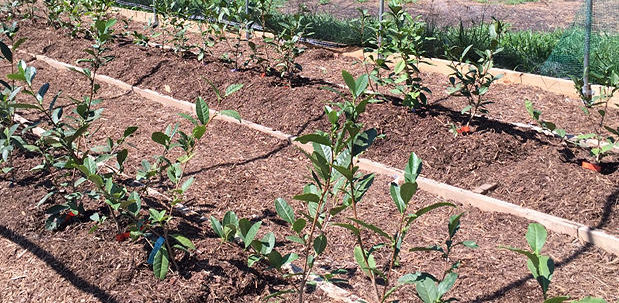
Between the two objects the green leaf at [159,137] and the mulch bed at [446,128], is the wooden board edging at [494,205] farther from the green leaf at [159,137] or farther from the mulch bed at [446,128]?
the green leaf at [159,137]

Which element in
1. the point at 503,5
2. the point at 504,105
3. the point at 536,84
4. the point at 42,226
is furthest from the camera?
the point at 503,5

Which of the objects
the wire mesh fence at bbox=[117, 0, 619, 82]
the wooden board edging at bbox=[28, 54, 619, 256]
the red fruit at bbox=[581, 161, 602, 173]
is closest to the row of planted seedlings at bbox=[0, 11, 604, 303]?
the wooden board edging at bbox=[28, 54, 619, 256]

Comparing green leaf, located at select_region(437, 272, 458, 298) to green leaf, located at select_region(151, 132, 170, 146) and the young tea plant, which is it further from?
green leaf, located at select_region(151, 132, 170, 146)

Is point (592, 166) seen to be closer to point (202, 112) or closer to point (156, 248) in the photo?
point (202, 112)

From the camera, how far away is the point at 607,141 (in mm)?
4031

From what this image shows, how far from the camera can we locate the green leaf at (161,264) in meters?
2.48

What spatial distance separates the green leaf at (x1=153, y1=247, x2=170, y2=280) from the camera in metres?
2.48

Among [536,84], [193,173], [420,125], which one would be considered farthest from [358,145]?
[536,84]

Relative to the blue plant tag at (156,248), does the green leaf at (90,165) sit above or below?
above

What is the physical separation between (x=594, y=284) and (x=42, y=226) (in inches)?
107

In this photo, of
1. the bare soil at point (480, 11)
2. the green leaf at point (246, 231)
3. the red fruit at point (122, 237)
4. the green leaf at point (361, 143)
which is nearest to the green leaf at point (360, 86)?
the green leaf at point (361, 143)

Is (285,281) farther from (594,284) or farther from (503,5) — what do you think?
(503,5)

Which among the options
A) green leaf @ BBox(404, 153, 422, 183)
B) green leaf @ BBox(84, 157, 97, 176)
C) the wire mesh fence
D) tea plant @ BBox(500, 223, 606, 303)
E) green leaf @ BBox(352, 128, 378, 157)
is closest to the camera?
tea plant @ BBox(500, 223, 606, 303)

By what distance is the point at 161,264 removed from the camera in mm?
2496
